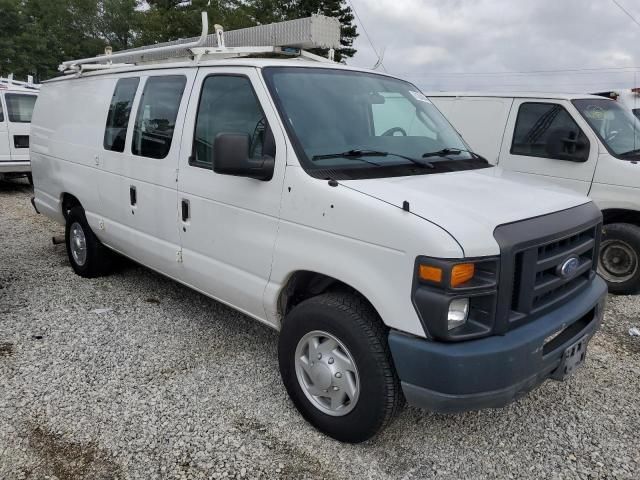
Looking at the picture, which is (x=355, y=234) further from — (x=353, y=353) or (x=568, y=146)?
(x=568, y=146)

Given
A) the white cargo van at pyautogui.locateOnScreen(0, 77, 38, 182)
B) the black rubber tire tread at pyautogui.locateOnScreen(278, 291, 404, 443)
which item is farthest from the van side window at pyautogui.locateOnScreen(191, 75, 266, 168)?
the white cargo van at pyautogui.locateOnScreen(0, 77, 38, 182)

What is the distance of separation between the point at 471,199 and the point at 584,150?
344 cm

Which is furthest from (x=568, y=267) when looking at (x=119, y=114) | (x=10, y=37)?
(x=10, y=37)

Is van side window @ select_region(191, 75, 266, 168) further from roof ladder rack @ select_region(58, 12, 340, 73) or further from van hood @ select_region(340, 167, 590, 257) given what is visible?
van hood @ select_region(340, 167, 590, 257)

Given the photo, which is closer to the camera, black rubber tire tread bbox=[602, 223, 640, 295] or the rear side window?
black rubber tire tread bbox=[602, 223, 640, 295]

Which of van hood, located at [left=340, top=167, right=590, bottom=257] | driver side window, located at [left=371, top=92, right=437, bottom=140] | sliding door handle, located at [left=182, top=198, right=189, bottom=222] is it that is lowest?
sliding door handle, located at [left=182, top=198, right=189, bottom=222]

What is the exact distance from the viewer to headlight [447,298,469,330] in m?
2.39

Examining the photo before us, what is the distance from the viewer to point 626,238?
521 cm

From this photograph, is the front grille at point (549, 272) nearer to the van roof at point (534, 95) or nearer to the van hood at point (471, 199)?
the van hood at point (471, 199)

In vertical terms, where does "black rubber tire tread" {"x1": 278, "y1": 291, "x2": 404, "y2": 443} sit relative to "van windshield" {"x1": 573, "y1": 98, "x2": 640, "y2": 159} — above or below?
below

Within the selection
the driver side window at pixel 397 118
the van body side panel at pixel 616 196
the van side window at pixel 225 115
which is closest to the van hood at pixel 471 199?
the driver side window at pixel 397 118

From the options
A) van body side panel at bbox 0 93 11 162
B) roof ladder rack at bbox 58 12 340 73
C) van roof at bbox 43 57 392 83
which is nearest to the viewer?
van roof at bbox 43 57 392 83

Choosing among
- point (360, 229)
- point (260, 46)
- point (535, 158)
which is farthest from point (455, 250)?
point (535, 158)

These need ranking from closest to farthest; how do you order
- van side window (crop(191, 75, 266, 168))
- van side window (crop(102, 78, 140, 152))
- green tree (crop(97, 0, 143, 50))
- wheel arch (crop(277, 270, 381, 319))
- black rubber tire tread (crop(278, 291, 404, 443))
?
black rubber tire tread (crop(278, 291, 404, 443))
wheel arch (crop(277, 270, 381, 319))
van side window (crop(191, 75, 266, 168))
van side window (crop(102, 78, 140, 152))
green tree (crop(97, 0, 143, 50))
